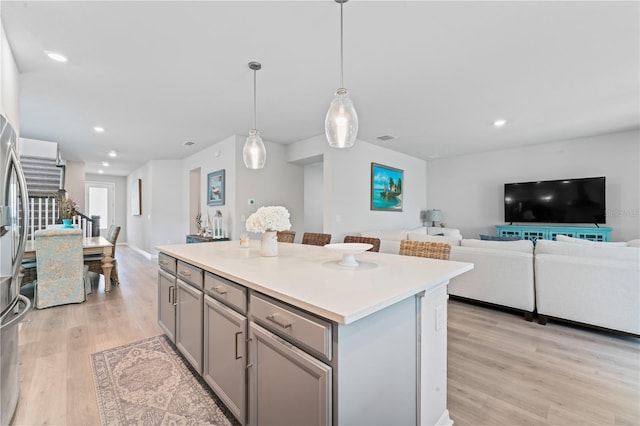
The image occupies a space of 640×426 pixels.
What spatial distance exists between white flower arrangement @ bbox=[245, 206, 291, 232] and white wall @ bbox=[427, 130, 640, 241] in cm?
570

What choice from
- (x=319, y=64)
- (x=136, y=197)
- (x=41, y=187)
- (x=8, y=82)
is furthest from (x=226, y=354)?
(x=136, y=197)

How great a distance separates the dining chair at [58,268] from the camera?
3209mm

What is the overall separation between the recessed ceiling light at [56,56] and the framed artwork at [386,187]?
14.4 feet

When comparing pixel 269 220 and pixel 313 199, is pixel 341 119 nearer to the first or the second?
pixel 269 220

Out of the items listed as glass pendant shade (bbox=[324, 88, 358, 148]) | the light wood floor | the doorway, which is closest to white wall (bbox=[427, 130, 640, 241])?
the light wood floor

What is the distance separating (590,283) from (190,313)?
11.1 ft

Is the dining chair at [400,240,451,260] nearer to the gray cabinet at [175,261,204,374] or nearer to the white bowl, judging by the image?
the white bowl

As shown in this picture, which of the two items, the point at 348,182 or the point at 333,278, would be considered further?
the point at 348,182

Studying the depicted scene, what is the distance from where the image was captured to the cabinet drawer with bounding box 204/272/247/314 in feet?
4.43

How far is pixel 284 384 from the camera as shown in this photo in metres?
1.12

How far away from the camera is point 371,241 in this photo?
247 cm

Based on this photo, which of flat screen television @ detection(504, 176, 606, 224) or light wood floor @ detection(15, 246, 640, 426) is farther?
flat screen television @ detection(504, 176, 606, 224)

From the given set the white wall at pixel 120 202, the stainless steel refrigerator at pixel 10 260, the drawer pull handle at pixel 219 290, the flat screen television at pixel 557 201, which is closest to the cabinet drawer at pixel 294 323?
the drawer pull handle at pixel 219 290

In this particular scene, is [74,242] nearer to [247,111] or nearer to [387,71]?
[247,111]
